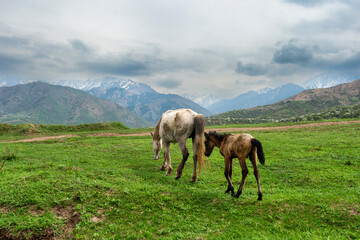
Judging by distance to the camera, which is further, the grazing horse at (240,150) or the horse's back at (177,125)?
the horse's back at (177,125)

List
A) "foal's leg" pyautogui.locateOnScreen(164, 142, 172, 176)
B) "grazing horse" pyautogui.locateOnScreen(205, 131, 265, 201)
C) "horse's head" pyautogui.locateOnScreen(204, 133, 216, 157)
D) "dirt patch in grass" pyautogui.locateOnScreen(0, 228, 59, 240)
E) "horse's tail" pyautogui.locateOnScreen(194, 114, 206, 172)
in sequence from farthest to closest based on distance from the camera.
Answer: "foal's leg" pyautogui.locateOnScreen(164, 142, 172, 176)
"horse's tail" pyautogui.locateOnScreen(194, 114, 206, 172)
"horse's head" pyautogui.locateOnScreen(204, 133, 216, 157)
"grazing horse" pyautogui.locateOnScreen(205, 131, 265, 201)
"dirt patch in grass" pyautogui.locateOnScreen(0, 228, 59, 240)

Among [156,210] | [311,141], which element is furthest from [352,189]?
[311,141]

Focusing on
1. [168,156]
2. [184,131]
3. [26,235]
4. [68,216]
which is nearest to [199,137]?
[184,131]

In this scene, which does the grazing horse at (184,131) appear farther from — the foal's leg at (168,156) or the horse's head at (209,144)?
the horse's head at (209,144)

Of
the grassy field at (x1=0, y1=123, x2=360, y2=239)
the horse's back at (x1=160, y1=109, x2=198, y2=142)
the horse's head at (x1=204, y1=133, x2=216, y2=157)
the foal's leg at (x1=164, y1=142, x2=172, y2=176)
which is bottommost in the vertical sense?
the grassy field at (x1=0, y1=123, x2=360, y2=239)

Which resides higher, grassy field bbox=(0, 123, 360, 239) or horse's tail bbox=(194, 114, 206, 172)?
horse's tail bbox=(194, 114, 206, 172)

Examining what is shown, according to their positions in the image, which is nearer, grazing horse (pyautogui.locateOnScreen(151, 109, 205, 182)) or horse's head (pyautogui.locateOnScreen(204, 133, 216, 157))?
horse's head (pyautogui.locateOnScreen(204, 133, 216, 157))

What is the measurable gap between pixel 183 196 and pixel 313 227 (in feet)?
15.9

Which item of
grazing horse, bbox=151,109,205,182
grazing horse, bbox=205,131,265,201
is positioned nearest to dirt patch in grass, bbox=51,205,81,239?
grazing horse, bbox=151,109,205,182

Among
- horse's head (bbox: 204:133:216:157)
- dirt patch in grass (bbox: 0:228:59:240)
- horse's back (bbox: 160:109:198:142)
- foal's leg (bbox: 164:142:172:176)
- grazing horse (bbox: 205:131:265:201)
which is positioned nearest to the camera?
dirt patch in grass (bbox: 0:228:59:240)

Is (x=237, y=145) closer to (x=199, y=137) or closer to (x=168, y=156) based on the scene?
(x=199, y=137)

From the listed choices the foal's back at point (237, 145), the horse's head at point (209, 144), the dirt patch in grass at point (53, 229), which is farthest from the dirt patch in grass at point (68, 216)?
the foal's back at point (237, 145)

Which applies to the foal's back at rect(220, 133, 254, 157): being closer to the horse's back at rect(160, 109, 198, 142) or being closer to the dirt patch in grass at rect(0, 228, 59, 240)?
the horse's back at rect(160, 109, 198, 142)

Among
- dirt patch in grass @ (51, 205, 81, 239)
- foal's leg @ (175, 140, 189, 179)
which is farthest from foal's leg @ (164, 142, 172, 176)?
dirt patch in grass @ (51, 205, 81, 239)
